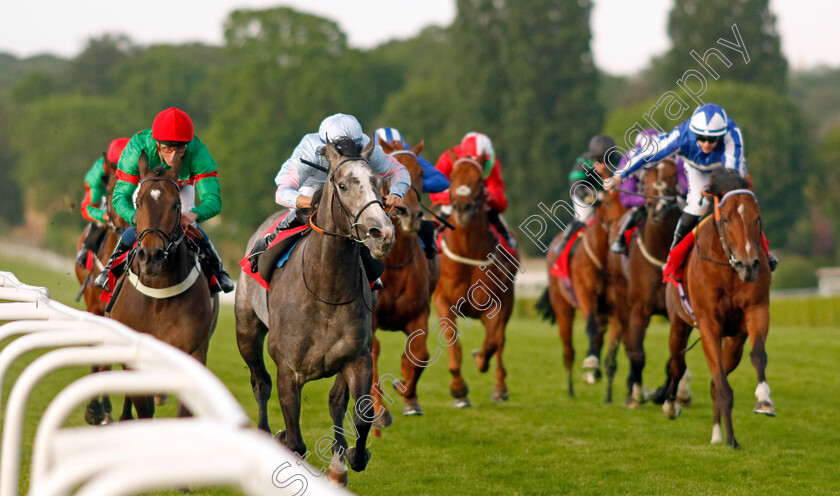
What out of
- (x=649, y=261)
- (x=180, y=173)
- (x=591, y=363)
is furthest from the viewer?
(x=591, y=363)

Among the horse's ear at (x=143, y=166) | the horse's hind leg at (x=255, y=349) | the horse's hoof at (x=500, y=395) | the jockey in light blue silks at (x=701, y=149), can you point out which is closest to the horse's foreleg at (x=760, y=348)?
the jockey in light blue silks at (x=701, y=149)

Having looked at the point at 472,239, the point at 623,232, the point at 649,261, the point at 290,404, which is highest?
the point at 623,232

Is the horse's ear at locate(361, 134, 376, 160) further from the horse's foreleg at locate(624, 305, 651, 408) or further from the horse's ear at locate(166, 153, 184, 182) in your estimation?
the horse's foreleg at locate(624, 305, 651, 408)

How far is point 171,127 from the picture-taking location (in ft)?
21.2

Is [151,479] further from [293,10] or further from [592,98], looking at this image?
[293,10]

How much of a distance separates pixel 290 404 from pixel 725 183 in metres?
3.50

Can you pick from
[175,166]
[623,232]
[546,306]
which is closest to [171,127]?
[175,166]

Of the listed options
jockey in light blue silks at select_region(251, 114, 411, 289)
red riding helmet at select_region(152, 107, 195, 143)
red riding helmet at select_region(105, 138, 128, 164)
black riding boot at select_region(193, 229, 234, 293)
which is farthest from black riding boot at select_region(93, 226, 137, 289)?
red riding helmet at select_region(105, 138, 128, 164)

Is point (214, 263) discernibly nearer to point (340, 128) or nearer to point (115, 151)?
point (340, 128)

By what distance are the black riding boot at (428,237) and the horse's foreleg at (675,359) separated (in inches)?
78.6

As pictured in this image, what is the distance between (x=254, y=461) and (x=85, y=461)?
1.08 feet

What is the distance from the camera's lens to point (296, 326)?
18.9ft

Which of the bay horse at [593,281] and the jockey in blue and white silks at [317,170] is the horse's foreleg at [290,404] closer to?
the jockey in blue and white silks at [317,170]

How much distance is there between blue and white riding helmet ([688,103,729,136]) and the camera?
805 cm
